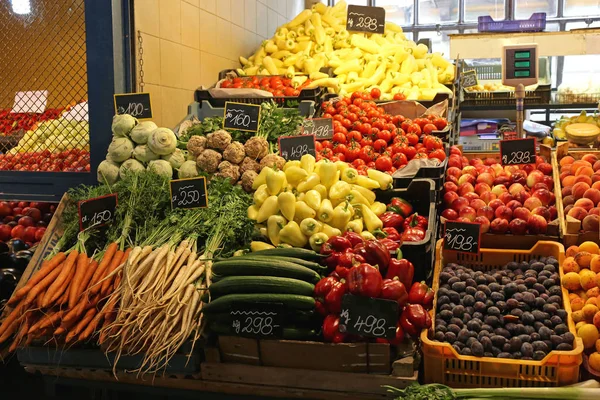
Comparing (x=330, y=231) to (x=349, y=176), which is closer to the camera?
(x=330, y=231)

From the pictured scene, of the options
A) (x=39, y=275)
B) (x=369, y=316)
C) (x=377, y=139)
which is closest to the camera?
(x=369, y=316)

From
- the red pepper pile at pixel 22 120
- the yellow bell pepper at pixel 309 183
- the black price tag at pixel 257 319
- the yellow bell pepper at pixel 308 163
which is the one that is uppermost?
the red pepper pile at pixel 22 120

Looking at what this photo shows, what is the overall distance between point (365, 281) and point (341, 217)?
0.66m

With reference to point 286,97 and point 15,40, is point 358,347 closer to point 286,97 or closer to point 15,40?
point 286,97

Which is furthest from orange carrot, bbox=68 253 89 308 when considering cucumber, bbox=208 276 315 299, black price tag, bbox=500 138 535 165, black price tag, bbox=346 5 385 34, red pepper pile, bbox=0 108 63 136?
black price tag, bbox=346 5 385 34

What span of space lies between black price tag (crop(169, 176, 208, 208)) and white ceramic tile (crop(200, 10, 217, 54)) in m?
2.54

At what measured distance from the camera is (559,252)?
2596 millimetres

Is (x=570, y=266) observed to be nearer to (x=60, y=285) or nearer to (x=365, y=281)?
(x=365, y=281)

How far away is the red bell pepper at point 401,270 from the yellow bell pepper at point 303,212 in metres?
0.53

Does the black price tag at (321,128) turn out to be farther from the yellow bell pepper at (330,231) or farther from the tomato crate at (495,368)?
the tomato crate at (495,368)

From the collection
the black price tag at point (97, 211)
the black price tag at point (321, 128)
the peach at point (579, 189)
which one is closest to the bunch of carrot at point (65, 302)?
the black price tag at point (97, 211)

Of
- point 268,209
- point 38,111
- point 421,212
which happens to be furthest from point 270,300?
point 38,111

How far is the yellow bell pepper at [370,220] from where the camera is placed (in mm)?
2770

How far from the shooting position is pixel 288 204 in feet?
8.87
